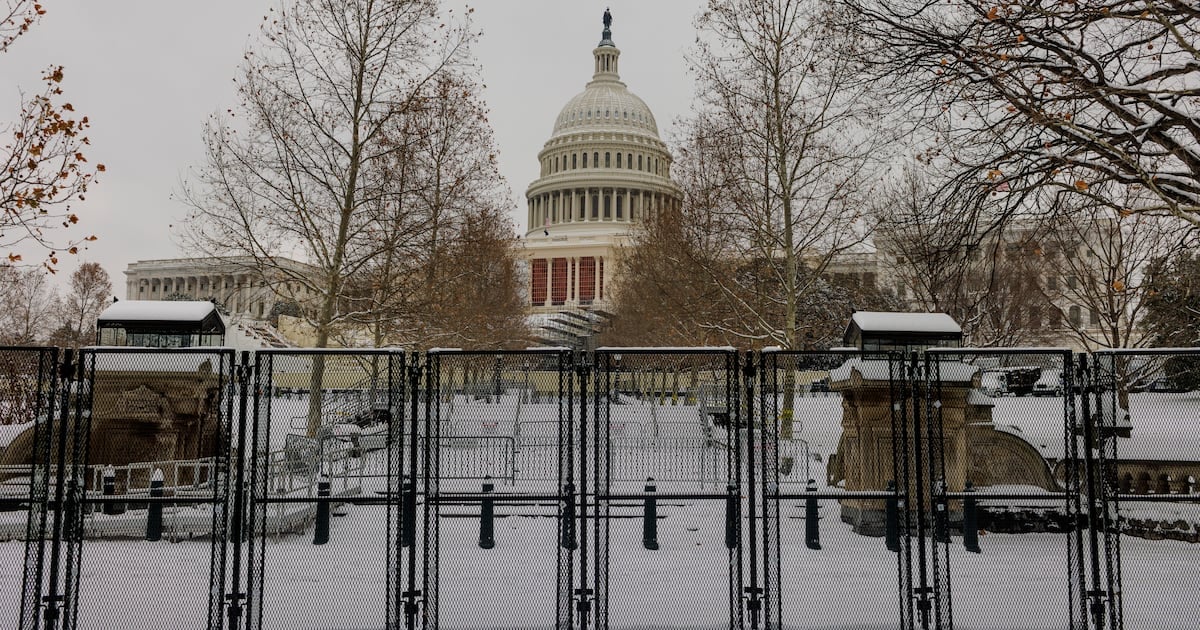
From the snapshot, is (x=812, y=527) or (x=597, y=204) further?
(x=597, y=204)

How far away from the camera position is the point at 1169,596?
8.93 meters

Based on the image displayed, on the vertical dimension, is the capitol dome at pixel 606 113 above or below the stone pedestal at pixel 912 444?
above

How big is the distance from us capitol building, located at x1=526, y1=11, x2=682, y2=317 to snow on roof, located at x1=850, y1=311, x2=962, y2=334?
93486 mm

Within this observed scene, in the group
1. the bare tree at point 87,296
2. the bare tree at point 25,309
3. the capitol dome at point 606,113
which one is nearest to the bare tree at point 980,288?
the bare tree at point 25,309

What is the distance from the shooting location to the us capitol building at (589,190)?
117875 mm

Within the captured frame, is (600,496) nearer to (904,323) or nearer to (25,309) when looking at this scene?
(904,323)

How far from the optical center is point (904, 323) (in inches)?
592

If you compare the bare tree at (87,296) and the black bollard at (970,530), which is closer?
the black bollard at (970,530)

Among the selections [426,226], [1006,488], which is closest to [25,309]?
[426,226]

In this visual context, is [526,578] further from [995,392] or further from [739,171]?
[739,171]

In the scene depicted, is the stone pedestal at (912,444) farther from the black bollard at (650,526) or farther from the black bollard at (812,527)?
the black bollard at (650,526)

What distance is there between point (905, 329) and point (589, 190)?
113658mm

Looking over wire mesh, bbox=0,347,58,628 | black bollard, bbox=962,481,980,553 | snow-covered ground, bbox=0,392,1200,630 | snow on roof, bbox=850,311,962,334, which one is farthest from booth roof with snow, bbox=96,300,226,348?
black bollard, bbox=962,481,980,553

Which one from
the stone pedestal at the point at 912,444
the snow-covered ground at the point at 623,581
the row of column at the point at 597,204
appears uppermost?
the row of column at the point at 597,204
